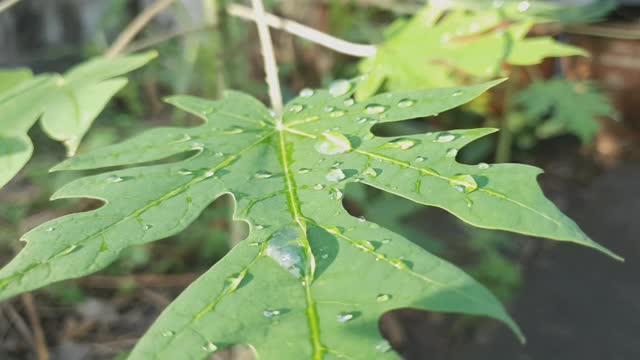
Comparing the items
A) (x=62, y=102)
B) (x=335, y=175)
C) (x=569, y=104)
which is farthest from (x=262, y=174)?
(x=569, y=104)

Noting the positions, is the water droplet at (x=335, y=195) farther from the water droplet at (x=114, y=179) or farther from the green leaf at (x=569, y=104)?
the green leaf at (x=569, y=104)

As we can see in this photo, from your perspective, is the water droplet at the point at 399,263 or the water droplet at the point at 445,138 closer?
the water droplet at the point at 399,263

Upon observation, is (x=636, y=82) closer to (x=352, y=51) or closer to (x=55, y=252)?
(x=352, y=51)

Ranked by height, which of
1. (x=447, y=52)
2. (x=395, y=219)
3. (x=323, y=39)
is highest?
(x=323, y=39)

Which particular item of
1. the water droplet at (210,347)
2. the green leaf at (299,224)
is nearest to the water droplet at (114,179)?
the green leaf at (299,224)

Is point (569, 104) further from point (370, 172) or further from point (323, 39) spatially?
point (370, 172)
